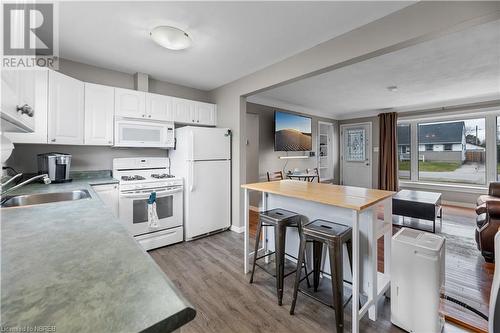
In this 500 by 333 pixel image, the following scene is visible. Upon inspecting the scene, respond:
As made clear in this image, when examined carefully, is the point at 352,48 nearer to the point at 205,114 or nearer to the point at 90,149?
the point at 205,114

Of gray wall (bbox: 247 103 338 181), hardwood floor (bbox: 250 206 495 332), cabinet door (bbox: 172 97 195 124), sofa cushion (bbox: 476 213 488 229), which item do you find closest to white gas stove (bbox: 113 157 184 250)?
cabinet door (bbox: 172 97 195 124)

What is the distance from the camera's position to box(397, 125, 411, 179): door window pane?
602 cm

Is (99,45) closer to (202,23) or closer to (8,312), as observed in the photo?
(202,23)

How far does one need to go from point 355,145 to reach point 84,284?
736 cm

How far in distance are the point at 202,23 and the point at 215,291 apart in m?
2.54

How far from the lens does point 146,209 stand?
2.88m

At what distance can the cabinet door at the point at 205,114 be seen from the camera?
3.73 metres

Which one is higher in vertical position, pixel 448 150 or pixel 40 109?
pixel 40 109

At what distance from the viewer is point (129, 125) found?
304cm

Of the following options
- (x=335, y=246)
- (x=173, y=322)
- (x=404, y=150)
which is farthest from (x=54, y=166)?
(x=404, y=150)

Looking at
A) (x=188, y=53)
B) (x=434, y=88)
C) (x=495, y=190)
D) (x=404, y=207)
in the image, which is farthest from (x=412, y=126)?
(x=188, y=53)

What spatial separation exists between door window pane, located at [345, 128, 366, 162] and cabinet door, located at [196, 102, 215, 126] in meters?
4.91

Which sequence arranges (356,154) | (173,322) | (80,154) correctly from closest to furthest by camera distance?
(173,322), (80,154), (356,154)

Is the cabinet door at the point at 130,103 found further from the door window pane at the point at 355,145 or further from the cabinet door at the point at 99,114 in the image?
the door window pane at the point at 355,145
